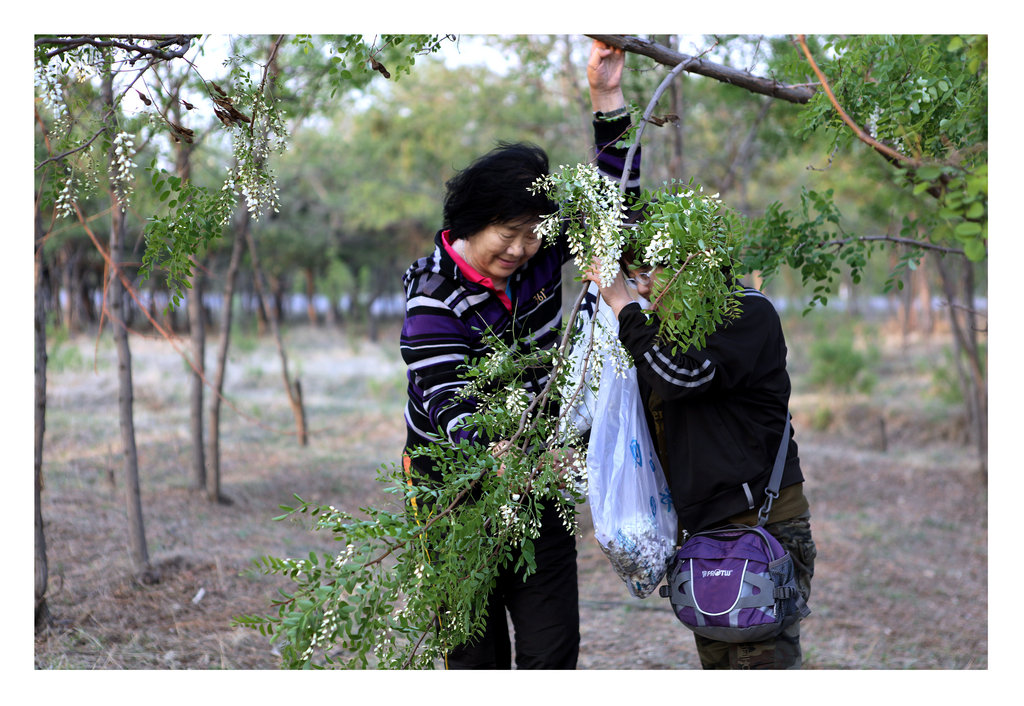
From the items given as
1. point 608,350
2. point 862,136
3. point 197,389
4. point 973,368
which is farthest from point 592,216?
point 973,368

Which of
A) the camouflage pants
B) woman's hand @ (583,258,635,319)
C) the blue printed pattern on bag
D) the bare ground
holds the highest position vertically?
woman's hand @ (583,258,635,319)

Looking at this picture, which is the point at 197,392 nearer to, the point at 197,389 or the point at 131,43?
the point at 197,389

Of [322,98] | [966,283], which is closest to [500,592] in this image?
[322,98]

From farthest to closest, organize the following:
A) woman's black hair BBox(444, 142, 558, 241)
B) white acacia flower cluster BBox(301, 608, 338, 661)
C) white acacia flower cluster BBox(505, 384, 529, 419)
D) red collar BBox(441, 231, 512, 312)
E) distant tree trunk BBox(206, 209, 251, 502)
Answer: distant tree trunk BBox(206, 209, 251, 502)
red collar BBox(441, 231, 512, 312)
woman's black hair BBox(444, 142, 558, 241)
white acacia flower cluster BBox(505, 384, 529, 419)
white acacia flower cluster BBox(301, 608, 338, 661)

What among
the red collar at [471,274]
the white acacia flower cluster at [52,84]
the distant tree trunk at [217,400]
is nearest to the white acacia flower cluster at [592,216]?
the red collar at [471,274]

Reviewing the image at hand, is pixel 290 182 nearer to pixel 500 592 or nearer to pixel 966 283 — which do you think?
pixel 966 283

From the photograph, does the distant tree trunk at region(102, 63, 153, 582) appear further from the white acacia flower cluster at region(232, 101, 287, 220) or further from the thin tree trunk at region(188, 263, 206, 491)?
the white acacia flower cluster at region(232, 101, 287, 220)

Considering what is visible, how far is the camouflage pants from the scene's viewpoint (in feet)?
7.27

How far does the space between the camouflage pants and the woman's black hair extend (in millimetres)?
1124

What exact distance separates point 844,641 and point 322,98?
527cm

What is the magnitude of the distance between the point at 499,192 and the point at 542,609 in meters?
1.21

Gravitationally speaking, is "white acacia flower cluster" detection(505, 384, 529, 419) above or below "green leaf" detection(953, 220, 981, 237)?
below

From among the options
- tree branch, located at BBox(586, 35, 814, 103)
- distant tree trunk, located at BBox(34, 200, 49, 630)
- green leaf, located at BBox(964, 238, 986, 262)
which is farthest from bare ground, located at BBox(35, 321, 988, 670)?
tree branch, located at BBox(586, 35, 814, 103)

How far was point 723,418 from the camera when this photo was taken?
2.22m
